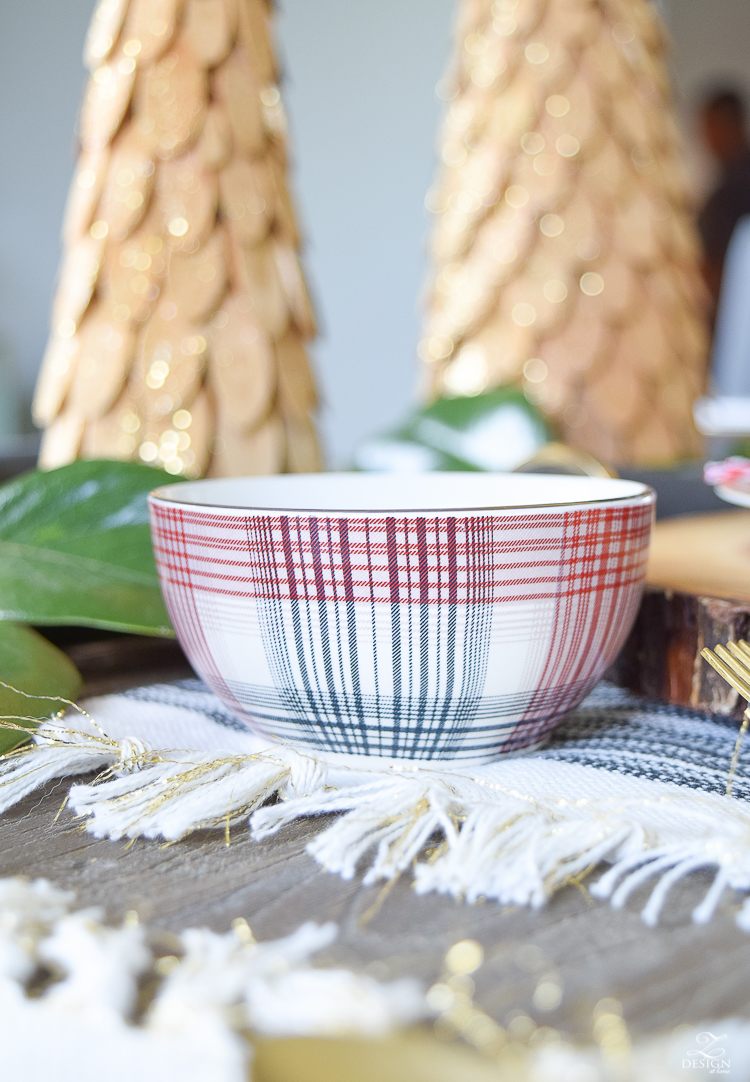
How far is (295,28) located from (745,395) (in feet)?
3.14

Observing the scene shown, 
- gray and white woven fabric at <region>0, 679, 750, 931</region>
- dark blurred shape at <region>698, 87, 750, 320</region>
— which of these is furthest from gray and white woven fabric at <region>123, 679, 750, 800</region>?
dark blurred shape at <region>698, 87, 750, 320</region>

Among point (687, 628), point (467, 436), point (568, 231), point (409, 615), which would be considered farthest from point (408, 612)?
point (568, 231)

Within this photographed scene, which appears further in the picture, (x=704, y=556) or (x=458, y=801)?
(x=704, y=556)

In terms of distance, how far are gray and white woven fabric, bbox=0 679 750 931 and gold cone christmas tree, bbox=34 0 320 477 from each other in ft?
0.74

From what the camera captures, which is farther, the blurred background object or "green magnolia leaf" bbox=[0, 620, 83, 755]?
the blurred background object

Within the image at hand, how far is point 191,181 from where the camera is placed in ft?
1.58

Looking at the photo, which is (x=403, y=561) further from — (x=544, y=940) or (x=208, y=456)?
(x=208, y=456)

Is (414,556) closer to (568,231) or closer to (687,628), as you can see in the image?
(687,628)

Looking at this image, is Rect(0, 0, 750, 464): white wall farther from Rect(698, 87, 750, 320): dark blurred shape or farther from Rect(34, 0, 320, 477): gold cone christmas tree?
Rect(698, 87, 750, 320): dark blurred shape

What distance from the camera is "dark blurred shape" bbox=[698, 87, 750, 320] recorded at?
2.56 metres

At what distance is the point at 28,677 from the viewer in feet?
0.89

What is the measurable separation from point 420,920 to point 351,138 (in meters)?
1.01

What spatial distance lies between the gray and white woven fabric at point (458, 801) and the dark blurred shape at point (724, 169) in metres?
2.57

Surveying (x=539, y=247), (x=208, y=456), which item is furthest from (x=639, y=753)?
(x=539, y=247)
